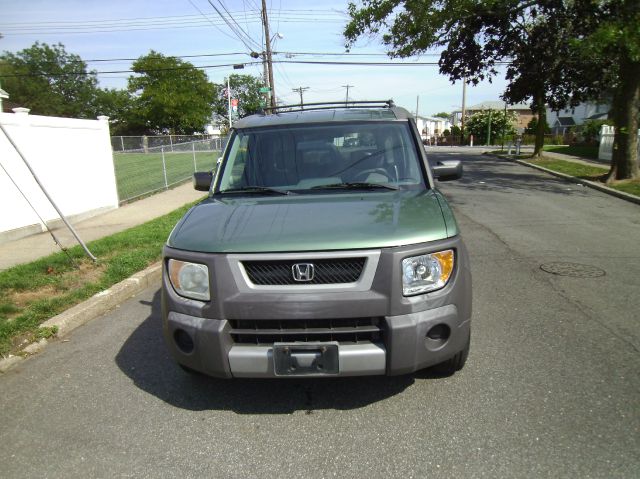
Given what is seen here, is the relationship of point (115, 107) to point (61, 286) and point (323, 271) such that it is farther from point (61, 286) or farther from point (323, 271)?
point (323, 271)

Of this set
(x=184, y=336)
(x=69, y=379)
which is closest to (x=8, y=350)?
(x=69, y=379)

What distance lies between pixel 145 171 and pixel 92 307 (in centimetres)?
1739

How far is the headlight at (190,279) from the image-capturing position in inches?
111

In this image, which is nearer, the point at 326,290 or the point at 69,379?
the point at 326,290

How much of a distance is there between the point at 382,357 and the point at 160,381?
1.77 meters

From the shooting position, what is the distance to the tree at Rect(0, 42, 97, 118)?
77.5 metres

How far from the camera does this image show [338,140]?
3.93m

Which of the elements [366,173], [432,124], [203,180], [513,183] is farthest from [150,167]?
[432,124]

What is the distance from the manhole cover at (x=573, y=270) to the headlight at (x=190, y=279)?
4.63 m

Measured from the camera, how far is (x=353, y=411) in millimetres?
3047

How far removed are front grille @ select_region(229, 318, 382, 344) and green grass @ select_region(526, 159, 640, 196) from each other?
495 inches

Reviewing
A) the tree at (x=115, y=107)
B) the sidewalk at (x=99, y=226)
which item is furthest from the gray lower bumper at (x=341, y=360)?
the tree at (x=115, y=107)

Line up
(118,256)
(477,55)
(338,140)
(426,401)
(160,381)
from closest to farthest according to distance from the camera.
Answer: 1. (426,401)
2. (160,381)
3. (338,140)
4. (118,256)
5. (477,55)

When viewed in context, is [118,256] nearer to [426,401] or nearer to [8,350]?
[8,350]
